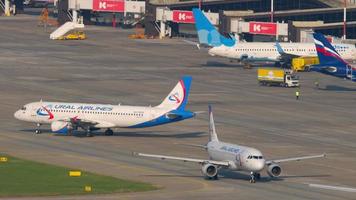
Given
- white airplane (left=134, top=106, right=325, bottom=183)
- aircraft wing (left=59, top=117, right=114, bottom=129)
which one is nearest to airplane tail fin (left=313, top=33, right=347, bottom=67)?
aircraft wing (left=59, top=117, right=114, bottom=129)

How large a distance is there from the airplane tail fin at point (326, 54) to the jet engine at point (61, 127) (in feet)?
179

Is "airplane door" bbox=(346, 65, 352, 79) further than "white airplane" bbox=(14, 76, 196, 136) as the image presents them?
Yes

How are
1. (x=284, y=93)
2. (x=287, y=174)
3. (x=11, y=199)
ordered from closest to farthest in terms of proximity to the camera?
(x=11, y=199) → (x=287, y=174) → (x=284, y=93)

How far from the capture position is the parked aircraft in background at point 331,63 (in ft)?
605

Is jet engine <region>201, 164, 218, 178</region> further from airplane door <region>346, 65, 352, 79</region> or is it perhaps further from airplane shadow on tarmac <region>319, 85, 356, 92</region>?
airplane shadow on tarmac <region>319, 85, 356, 92</region>

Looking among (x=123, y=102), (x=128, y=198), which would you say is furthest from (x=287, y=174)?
(x=123, y=102)

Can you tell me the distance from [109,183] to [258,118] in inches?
2049

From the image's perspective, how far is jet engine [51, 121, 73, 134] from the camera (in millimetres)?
139125

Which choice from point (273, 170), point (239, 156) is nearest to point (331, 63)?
point (273, 170)

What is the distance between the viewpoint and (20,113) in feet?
467

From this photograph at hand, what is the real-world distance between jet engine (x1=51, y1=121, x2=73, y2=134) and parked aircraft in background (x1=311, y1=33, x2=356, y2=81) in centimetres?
5394

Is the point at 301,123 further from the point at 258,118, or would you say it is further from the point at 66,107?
the point at 66,107

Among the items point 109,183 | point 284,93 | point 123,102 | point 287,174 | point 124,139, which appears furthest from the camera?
point 284,93

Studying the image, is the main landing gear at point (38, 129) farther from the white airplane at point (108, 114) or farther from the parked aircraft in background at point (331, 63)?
the parked aircraft in background at point (331, 63)
